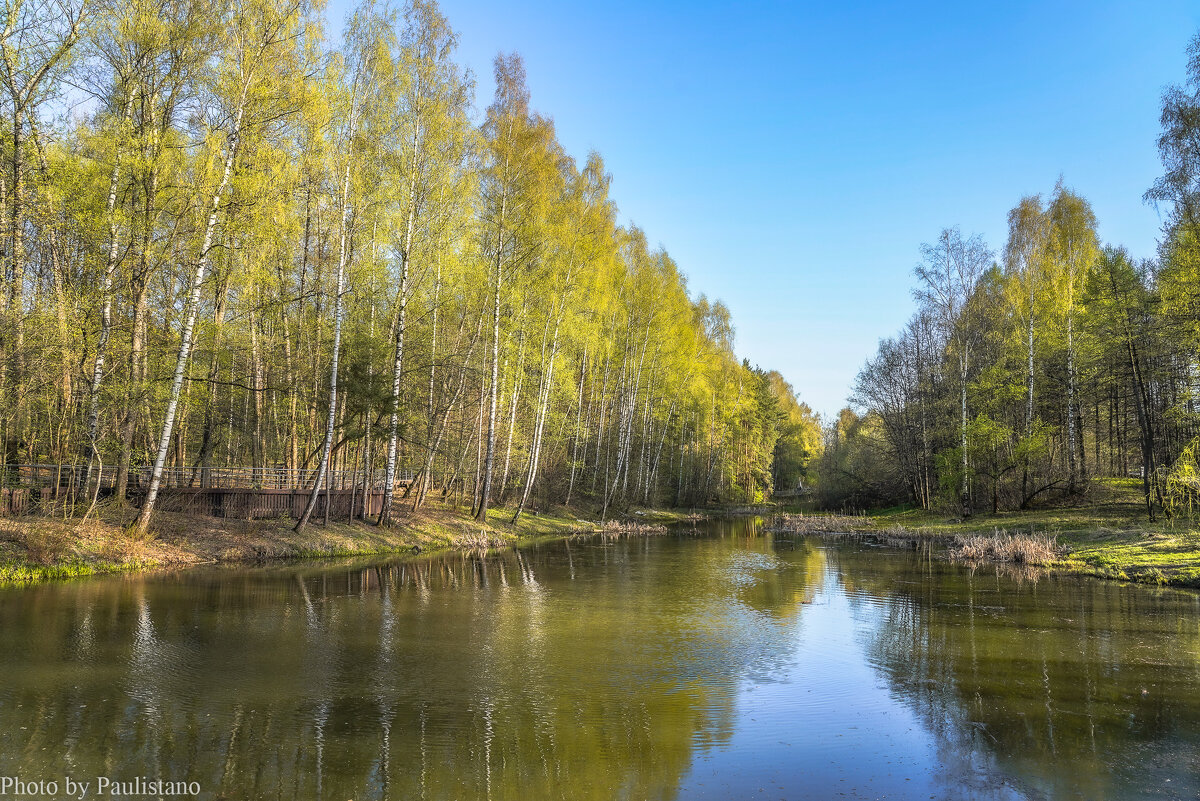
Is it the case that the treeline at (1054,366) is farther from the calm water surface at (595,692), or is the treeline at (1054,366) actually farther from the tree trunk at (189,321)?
the tree trunk at (189,321)

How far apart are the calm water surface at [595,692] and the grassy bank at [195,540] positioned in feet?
5.61

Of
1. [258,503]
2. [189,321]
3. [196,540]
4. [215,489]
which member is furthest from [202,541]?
[189,321]

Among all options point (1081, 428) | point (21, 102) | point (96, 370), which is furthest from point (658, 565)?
point (1081, 428)

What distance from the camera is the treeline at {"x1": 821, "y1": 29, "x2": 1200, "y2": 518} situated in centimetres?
1814

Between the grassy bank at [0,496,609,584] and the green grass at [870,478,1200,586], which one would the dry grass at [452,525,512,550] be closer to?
the grassy bank at [0,496,609,584]

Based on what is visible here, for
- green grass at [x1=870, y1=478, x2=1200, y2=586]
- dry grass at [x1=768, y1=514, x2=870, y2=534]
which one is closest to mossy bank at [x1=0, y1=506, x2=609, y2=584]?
dry grass at [x1=768, y1=514, x2=870, y2=534]

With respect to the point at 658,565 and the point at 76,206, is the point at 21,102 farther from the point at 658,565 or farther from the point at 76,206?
the point at 658,565

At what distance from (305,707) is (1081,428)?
34.4m

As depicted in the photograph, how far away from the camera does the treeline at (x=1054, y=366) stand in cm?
1814

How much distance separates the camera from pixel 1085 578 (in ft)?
54.4

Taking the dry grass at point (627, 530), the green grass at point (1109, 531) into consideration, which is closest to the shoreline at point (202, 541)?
the dry grass at point (627, 530)

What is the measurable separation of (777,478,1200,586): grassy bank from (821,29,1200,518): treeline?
0.81 metres

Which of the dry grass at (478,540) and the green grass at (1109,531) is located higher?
the green grass at (1109,531)

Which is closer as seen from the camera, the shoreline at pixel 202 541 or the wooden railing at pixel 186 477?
the shoreline at pixel 202 541
